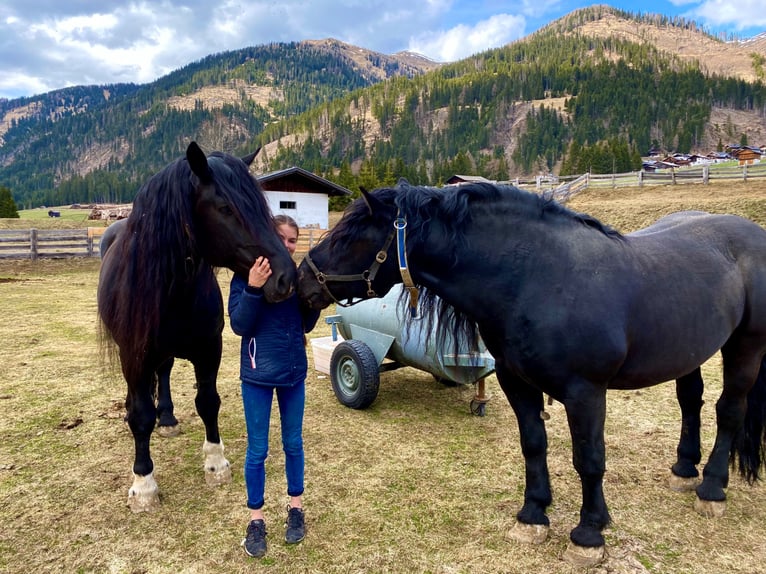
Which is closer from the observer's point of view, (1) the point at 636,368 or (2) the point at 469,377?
(1) the point at 636,368

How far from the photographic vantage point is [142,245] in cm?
270

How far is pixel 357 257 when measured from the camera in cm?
250

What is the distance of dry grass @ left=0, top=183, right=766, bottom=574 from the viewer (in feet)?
9.08

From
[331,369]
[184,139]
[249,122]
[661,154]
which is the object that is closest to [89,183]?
[184,139]

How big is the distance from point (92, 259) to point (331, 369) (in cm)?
1757

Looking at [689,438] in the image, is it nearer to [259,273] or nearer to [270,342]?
[270,342]

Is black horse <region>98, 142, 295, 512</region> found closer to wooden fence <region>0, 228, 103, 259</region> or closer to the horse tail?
the horse tail

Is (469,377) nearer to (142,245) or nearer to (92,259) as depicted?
(142,245)

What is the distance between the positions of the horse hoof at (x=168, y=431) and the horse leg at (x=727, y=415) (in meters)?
4.23

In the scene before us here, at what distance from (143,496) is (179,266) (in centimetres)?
168

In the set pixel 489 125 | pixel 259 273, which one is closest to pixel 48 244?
pixel 259 273

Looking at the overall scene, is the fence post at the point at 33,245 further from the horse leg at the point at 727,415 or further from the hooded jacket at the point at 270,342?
the horse leg at the point at 727,415

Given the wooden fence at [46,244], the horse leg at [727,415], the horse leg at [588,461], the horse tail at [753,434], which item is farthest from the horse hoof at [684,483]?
the wooden fence at [46,244]

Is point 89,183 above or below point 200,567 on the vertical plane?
above
